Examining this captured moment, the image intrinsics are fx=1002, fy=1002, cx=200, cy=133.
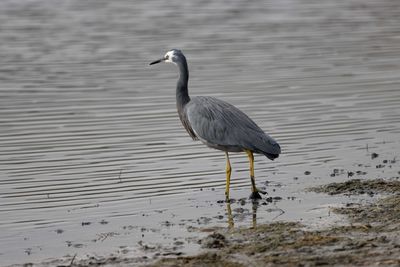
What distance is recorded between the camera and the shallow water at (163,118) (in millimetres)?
10703

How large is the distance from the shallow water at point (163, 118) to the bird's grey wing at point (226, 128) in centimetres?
59

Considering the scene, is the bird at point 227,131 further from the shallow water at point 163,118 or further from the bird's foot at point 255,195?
the shallow water at point 163,118

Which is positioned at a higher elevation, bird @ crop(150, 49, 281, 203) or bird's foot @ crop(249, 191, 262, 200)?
bird @ crop(150, 49, 281, 203)

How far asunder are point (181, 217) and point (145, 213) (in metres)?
0.50

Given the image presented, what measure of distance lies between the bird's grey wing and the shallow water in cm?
59

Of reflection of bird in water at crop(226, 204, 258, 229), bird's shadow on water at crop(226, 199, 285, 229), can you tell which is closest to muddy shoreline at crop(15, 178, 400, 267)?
reflection of bird in water at crop(226, 204, 258, 229)

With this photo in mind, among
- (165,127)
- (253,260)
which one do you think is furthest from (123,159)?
(253,260)

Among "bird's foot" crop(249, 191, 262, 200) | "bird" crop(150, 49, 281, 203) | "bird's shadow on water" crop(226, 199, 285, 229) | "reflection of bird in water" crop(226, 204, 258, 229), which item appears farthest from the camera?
"bird" crop(150, 49, 281, 203)

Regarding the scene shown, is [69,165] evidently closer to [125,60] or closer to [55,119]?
[55,119]

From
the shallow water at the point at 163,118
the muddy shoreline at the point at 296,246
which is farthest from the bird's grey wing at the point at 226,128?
the muddy shoreline at the point at 296,246

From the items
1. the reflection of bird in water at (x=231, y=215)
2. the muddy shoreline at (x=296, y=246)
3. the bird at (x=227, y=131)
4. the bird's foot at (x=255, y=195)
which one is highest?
the bird at (x=227, y=131)

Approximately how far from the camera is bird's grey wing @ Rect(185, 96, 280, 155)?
37.9 ft

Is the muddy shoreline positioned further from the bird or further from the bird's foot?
the bird

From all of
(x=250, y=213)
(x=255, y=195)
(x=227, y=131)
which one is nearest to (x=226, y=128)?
(x=227, y=131)
